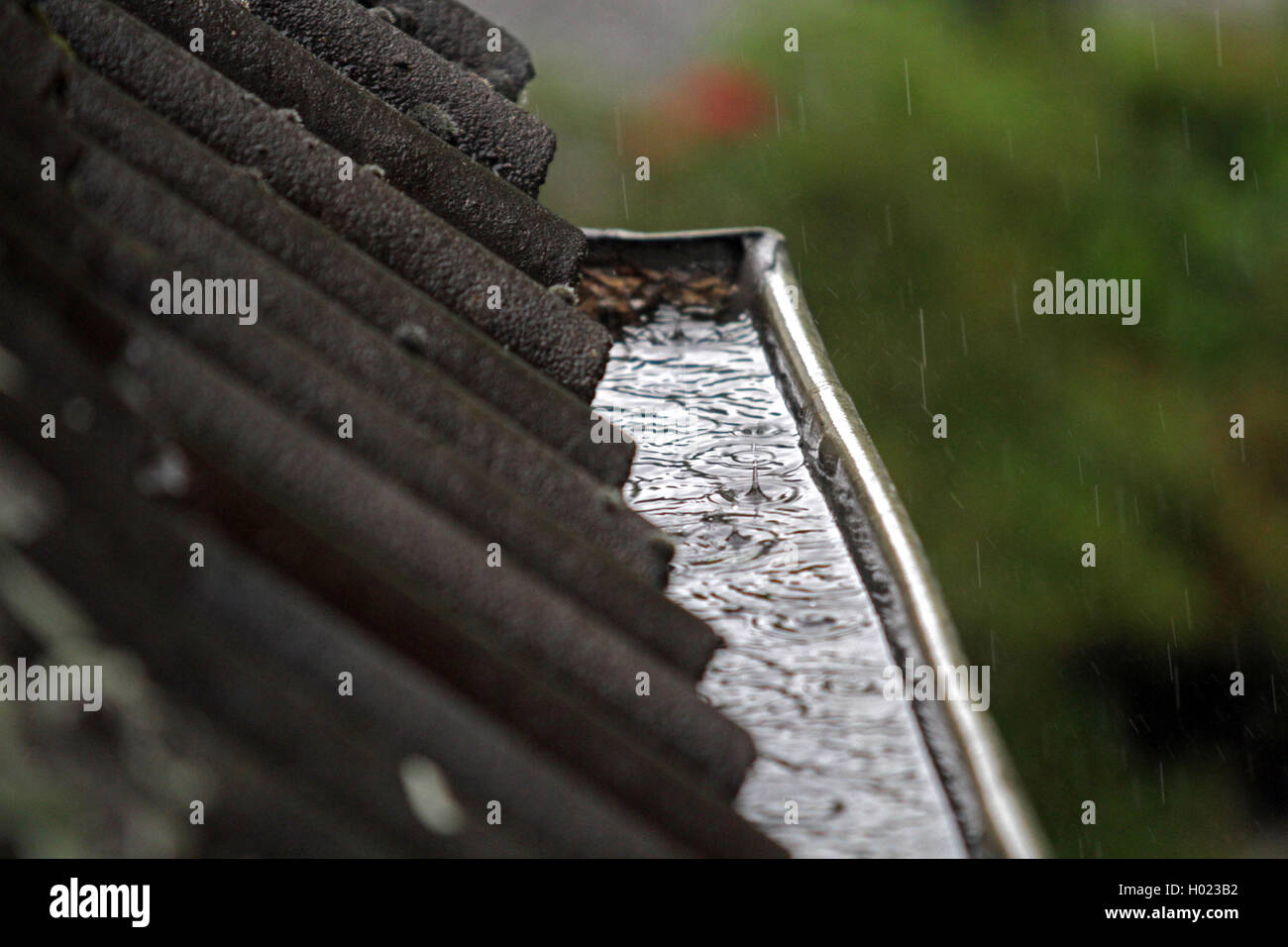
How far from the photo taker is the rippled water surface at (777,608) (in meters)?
1.28

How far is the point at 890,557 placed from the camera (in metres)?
1.56

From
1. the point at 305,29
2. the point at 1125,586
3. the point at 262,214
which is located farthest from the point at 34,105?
the point at 1125,586

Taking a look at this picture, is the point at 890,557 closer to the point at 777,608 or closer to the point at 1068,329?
the point at 777,608

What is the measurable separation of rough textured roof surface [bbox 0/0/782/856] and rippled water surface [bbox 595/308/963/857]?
0.39 ft

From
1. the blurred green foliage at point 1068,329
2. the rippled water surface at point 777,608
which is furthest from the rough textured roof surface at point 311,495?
the blurred green foliage at point 1068,329

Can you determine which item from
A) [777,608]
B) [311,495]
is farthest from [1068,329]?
[311,495]

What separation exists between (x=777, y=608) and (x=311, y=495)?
2.30 feet

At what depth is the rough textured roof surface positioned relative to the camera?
0.96 metres

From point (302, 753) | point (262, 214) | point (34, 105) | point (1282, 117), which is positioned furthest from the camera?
point (1282, 117)

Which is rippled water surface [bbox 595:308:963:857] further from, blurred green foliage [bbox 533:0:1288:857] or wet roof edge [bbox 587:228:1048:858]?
blurred green foliage [bbox 533:0:1288:857]

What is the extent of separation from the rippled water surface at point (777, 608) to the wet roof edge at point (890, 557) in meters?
0.03

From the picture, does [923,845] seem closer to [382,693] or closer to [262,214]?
[382,693]

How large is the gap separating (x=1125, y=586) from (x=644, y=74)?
13.9 ft

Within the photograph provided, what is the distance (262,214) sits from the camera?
4.71 feet
